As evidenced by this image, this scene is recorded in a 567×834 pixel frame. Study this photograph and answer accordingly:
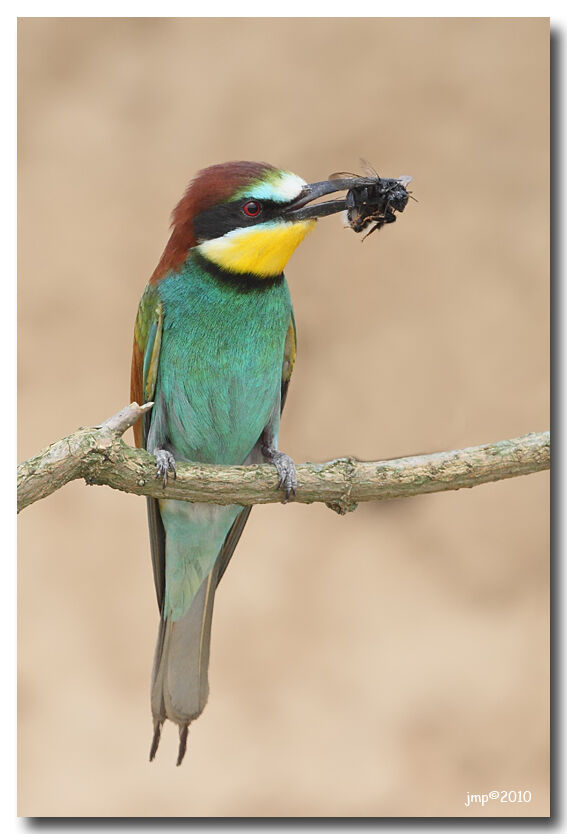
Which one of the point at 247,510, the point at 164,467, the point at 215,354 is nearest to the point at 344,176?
the point at 215,354

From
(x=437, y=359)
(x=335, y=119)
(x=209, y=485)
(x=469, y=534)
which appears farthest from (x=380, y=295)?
(x=209, y=485)

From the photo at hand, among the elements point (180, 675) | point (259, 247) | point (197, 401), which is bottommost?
point (180, 675)

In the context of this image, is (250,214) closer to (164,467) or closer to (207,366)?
(207,366)

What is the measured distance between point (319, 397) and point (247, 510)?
1.14 ft

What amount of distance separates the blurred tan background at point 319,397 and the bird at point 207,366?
10 centimetres

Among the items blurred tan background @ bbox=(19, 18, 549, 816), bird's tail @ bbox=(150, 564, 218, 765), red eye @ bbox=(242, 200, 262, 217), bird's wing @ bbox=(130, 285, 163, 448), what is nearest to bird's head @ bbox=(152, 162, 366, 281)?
red eye @ bbox=(242, 200, 262, 217)

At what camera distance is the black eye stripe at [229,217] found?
1.99m

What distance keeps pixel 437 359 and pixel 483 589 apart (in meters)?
0.59

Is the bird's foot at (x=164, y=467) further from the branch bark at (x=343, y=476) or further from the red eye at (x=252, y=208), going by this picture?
the red eye at (x=252, y=208)

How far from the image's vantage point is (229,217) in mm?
2029

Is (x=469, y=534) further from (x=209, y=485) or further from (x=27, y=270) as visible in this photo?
(x=27, y=270)

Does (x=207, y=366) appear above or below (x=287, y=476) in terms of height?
above

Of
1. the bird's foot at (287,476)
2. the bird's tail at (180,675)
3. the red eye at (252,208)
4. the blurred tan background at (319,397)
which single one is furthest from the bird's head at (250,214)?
the bird's tail at (180,675)

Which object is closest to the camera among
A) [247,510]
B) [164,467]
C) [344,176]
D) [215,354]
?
[164,467]
